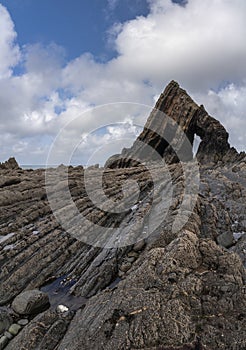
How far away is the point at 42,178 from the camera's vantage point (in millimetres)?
28688

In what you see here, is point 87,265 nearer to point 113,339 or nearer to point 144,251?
point 144,251

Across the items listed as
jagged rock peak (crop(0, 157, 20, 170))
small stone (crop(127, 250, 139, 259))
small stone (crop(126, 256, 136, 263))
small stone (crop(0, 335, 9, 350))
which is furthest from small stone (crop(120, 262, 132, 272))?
jagged rock peak (crop(0, 157, 20, 170))

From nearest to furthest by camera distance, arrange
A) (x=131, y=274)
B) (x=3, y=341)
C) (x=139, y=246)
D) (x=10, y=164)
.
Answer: (x=3, y=341), (x=131, y=274), (x=139, y=246), (x=10, y=164)

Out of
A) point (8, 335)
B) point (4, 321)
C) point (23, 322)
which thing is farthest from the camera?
point (23, 322)

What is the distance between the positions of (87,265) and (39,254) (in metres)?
2.72

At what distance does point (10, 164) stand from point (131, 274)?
1427 inches

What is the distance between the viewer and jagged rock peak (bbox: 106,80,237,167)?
61.4m

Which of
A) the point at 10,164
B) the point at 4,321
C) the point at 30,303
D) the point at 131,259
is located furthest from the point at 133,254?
the point at 10,164

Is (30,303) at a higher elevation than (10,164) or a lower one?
lower

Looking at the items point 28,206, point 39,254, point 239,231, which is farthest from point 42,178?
point 239,231

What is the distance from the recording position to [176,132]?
6203 cm

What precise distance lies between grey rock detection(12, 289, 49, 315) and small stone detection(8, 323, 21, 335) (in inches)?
26.6

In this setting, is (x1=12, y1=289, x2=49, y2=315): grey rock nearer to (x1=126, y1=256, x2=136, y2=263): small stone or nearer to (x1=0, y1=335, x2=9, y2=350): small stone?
(x1=0, y1=335, x2=9, y2=350): small stone

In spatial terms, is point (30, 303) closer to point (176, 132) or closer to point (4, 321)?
point (4, 321)
